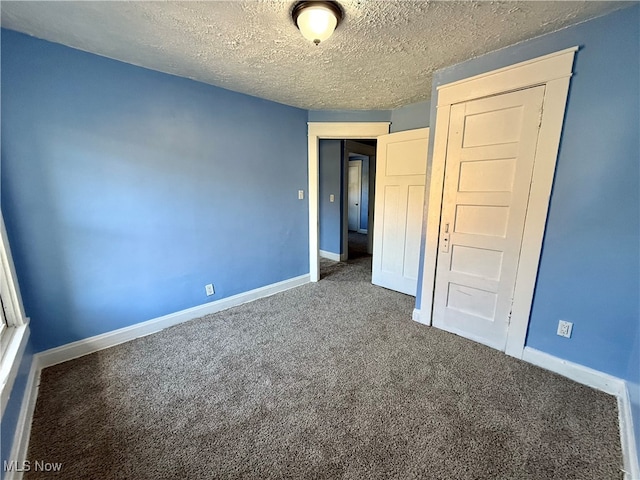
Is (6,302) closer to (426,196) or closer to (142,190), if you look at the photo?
(142,190)

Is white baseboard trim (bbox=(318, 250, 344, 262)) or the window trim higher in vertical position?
the window trim

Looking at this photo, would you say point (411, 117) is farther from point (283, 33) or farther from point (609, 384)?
point (609, 384)

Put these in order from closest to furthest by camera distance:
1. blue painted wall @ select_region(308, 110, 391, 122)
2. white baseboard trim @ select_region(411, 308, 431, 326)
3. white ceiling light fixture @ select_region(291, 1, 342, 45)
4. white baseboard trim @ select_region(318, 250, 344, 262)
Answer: white ceiling light fixture @ select_region(291, 1, 342, 45) < white baseboard trim @ select_region(411, 308, 431, 326) < blue painted wall @ select_region(308, 110, 391, 122) < white baseboard trim @ select_region(318, 250, 344, 262)

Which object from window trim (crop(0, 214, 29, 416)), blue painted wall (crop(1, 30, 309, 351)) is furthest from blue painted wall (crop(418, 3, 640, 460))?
window trim (crop(0, 214, 29, 416))

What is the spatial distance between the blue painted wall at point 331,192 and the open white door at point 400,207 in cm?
137

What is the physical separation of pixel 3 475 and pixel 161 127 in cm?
225

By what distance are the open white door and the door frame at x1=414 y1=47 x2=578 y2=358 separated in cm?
67

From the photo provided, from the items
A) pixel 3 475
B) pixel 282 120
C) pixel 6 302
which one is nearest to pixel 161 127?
pixel 282 120

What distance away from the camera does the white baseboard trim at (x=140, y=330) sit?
1897mm

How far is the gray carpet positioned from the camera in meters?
1.20

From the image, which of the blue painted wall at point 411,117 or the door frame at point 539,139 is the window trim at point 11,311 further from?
the blue painted wall at point 411,117

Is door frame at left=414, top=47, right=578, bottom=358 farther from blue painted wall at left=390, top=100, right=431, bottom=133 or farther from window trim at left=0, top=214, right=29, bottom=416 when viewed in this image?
window trim at left=0, top=214, right=29, bottom=416

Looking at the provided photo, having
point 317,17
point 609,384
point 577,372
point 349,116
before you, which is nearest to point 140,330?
point 317,17

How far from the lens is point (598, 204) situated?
1.55 metres
